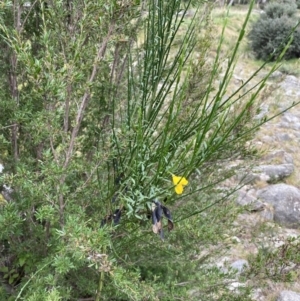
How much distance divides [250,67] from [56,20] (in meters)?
9.17

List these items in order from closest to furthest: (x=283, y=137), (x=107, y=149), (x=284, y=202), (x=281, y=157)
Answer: (x=107, y=149) < (x=284, y=202) < (x=281, y=157) < (x=283, y=137)

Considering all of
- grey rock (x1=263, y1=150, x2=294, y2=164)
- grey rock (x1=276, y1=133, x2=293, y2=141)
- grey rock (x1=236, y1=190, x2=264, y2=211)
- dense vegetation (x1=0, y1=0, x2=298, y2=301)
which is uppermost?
dense vegetation (x1=0, y1=0, x2=298, y2=301)

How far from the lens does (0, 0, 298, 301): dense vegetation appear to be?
118cm

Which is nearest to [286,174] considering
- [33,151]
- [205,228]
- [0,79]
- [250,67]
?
[205,228]

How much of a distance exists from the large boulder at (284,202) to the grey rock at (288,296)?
4.31ft

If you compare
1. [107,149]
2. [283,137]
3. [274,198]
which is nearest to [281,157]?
[283,137]

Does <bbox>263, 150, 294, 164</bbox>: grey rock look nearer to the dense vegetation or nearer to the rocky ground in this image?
the rocky ground

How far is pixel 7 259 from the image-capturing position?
245cm

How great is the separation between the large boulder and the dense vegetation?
93.2 inches

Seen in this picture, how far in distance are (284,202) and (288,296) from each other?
1623mm

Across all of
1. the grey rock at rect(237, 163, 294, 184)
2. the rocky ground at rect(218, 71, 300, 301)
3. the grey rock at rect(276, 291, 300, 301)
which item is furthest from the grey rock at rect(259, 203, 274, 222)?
the grey rock at rect(276, 291, 300, 301)

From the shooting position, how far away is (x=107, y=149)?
153 cm

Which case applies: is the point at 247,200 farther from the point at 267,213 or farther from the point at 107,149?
the point at 107,149

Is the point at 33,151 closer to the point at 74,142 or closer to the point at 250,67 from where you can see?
the point at 74,142
